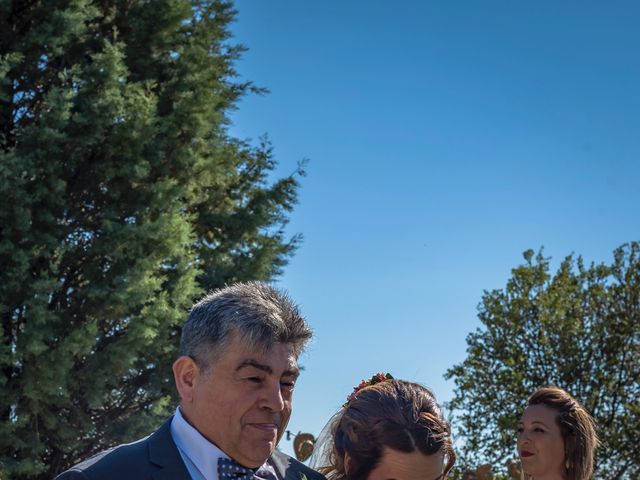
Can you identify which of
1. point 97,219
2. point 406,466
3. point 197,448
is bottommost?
point 197,448

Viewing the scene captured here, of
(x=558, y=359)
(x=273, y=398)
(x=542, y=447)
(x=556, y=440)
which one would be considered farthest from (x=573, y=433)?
(x=558, y=359)

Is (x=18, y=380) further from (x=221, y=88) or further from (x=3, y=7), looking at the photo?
(x=221, y=88)

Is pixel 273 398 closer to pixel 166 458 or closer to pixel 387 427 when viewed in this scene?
pixel 166 458

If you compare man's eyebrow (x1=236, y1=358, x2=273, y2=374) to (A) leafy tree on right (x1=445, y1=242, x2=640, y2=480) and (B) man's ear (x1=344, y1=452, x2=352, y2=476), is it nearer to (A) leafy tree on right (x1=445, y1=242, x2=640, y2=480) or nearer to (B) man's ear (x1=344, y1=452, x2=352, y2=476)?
(B) man's ear (x1=344, y1=452, x2=352, y2=476)

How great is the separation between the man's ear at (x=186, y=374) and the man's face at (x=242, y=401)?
5 cm

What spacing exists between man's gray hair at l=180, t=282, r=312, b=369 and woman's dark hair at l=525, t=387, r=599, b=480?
8.43 ft

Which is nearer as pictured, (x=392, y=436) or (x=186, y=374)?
(x=186, y=374)

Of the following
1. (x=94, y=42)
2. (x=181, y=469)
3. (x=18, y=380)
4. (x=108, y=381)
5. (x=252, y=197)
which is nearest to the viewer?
(x=181, y=469)

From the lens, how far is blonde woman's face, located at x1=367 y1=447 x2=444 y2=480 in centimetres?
311

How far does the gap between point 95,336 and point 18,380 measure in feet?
3.93

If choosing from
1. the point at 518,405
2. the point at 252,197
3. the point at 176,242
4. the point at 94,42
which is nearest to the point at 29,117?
the point at 94,42

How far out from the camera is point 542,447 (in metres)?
5.08

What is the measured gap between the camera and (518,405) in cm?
1302

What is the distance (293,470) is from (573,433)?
2335 mm
